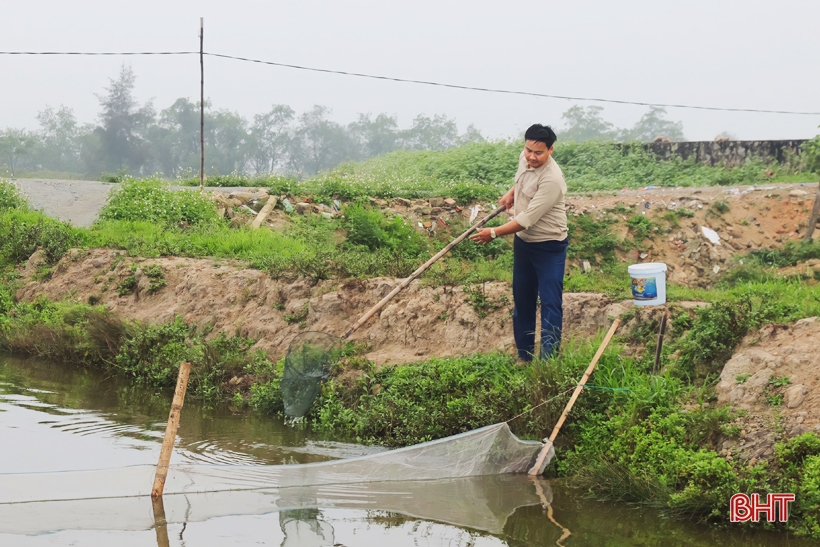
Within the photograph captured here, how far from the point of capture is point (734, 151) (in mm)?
17984

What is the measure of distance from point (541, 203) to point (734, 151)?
13219mm

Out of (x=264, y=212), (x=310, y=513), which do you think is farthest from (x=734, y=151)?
(x=310, y=513)

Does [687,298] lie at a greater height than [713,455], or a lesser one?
greater

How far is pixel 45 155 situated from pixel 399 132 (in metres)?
17.1

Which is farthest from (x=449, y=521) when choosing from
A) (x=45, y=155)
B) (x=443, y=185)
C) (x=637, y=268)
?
(x=45, y=155)

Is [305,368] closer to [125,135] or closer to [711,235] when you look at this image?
[711,235]

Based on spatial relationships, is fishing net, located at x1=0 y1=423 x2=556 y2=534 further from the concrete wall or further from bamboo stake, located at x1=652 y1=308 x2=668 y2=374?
the concrete wall

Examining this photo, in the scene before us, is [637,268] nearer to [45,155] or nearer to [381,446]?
[381,446]

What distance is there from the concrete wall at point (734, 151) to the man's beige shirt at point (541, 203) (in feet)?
41.9

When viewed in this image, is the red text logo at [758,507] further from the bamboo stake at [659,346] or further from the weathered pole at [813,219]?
the weathered pole at [813,219]

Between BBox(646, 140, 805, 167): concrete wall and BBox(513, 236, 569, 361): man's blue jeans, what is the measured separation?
12.7 meters

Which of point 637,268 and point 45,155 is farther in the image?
point 45,155

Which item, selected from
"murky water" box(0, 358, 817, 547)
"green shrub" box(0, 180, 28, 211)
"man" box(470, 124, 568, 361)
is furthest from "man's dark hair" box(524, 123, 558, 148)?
"green shrub" box(0, 180, 28, 211)

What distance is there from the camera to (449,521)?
5113 mm
